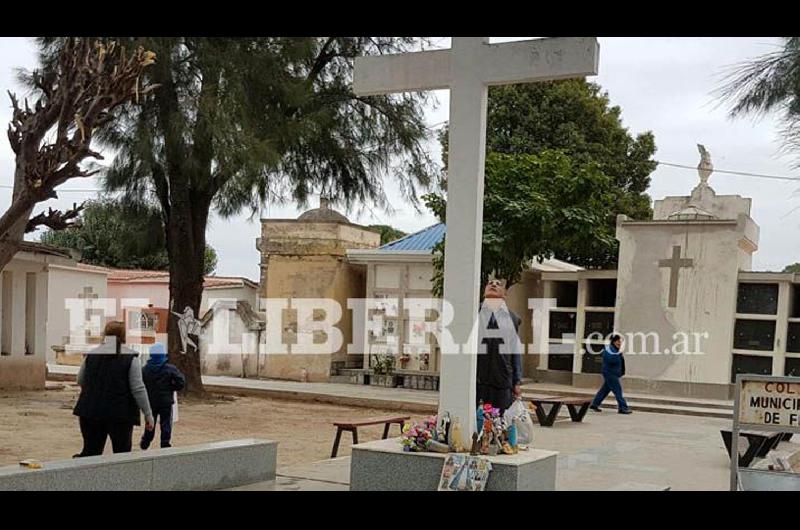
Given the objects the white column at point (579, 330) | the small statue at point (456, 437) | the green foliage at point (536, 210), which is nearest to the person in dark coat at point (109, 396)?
the small statue at point (456, 437)

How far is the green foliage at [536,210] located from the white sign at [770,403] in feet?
29.9

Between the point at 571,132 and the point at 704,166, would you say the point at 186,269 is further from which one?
the point at 571,132

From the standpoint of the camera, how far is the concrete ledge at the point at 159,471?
17.2 ft

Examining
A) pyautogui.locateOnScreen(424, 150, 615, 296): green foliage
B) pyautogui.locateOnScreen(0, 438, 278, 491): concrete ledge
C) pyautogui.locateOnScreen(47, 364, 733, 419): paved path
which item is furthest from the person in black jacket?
pyautogui.locateOnScreen(424, 150, 615, 296): green foliage

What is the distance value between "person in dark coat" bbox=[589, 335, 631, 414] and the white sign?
7704 millimetres

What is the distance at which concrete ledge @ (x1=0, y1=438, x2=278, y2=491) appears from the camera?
523cm

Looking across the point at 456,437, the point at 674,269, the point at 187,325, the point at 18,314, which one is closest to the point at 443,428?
the point at 456,437

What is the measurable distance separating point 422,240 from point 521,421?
562 inches

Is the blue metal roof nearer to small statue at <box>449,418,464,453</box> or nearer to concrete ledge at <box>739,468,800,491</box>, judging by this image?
small statue at <box>449,418,464,453</box>

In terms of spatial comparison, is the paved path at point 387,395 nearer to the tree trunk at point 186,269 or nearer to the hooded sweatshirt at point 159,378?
the tree trunk at point 186,269

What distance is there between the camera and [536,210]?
1536 cm

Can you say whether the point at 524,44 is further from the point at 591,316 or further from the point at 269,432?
the point at 591,316
